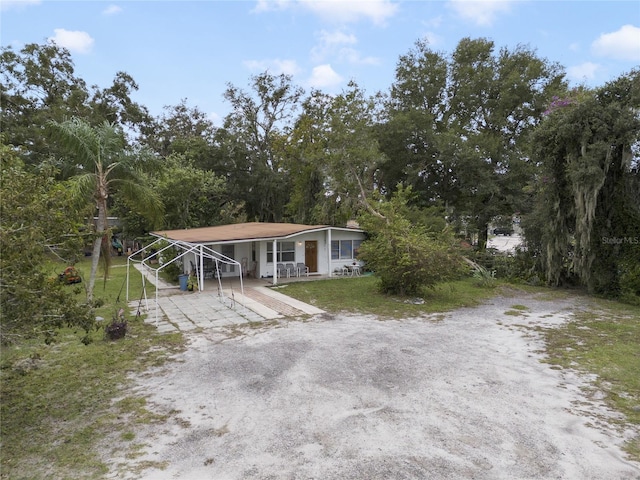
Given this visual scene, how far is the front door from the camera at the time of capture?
61.7 feet

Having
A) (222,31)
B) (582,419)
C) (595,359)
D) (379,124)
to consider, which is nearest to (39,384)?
(582,419)

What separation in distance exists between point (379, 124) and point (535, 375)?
20235mm

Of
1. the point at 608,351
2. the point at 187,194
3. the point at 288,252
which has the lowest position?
the point at 608,351

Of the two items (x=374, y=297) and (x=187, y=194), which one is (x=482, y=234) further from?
(x=187, y=194)

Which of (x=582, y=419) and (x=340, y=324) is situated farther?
(x=340, y=324)

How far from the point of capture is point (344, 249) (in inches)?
768

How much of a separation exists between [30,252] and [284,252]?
14318mm

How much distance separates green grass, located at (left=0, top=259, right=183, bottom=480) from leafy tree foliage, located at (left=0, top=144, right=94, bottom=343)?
54cm

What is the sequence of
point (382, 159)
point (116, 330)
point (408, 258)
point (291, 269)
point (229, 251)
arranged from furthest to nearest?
point (382, 159), point (229, 251), point (291, 269), point (408, 258), point (116, 330)

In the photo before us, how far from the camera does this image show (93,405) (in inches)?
214

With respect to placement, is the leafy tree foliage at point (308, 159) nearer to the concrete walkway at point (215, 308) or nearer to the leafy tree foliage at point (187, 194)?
the leafy tree foliage at point (187, 194)

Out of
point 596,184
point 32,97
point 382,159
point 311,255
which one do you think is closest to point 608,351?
point 596,184

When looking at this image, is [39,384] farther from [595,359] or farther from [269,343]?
[595,359]

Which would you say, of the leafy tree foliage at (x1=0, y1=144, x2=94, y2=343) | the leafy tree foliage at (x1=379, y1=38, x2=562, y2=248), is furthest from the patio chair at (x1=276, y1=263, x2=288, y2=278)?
the leafy tree foliage at (x1=0, y1=144, x2=94, y2=343)
